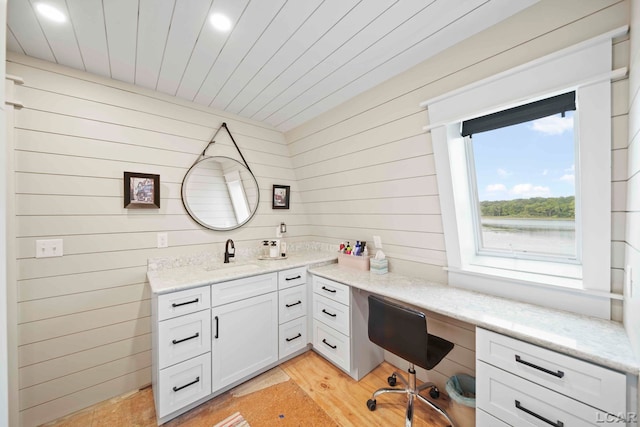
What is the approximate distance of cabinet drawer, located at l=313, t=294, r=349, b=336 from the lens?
1.96m

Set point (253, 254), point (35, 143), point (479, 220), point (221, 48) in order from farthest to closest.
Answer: point (253, 254) → point (479, 220) → point (35, 143) → point (221, 48)

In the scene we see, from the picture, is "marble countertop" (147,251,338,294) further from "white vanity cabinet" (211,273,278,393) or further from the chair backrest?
the chair backrest

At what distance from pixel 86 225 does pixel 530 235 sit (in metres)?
3.06

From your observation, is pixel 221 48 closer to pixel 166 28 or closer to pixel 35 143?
pixel 166 28

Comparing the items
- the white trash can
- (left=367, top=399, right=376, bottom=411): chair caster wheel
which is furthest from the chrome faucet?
the white trash can

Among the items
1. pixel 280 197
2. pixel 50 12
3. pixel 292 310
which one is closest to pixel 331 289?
pixel 292 310

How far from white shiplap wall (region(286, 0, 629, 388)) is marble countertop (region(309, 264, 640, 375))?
0.18 metres

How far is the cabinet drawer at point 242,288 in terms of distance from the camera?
1778 mm

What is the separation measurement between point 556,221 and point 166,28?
8.14 feet

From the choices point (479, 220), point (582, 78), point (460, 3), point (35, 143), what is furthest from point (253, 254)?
point (582, 78)

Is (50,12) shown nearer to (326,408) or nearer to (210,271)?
(210,271)

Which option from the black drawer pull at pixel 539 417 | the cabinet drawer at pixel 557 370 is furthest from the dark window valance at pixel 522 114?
the black drawer pull at pixel 539 417

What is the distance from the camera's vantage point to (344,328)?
6.43ft

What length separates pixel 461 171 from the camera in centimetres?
170
